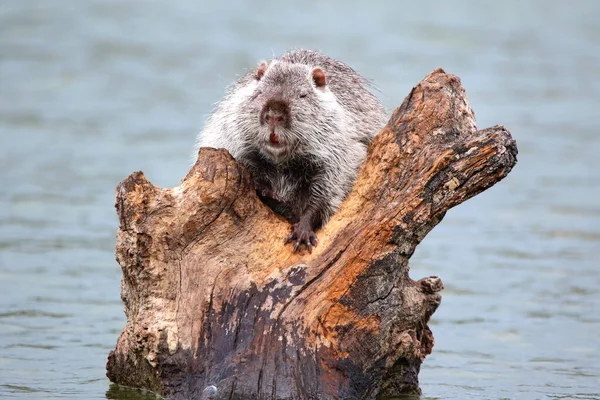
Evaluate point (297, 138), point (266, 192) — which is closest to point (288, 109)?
point (297, 138)

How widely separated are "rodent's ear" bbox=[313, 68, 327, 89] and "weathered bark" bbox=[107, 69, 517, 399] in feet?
3.31

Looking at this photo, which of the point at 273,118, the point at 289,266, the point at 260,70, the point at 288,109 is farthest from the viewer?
the point at 260,70

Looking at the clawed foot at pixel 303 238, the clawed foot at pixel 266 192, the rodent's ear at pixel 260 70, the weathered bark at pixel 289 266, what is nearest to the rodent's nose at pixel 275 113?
the weathered bark at pixel 289 266

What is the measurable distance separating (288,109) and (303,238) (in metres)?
1.16

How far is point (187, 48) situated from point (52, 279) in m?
15.8

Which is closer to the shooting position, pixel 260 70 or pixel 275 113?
pixel 275 113

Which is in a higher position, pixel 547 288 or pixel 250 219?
pixel 547 288

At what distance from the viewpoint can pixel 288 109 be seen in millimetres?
10055

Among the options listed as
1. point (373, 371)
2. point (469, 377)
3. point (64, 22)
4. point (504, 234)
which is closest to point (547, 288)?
point (504, 234)

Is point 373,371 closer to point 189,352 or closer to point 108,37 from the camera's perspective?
point 189,352

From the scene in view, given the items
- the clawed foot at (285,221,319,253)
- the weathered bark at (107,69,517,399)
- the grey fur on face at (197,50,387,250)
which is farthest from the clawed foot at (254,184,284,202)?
the clawed foot at (285,221,319,253)

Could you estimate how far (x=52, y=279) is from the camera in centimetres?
1549

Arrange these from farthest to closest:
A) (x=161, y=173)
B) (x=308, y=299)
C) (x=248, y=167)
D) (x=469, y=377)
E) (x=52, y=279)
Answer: (x=161, y=173) < (x=52, y=279) < (x=469, y=377) < (x=248, y=167) < (x=308, y=299)

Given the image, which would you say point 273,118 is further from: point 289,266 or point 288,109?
point 289,266
